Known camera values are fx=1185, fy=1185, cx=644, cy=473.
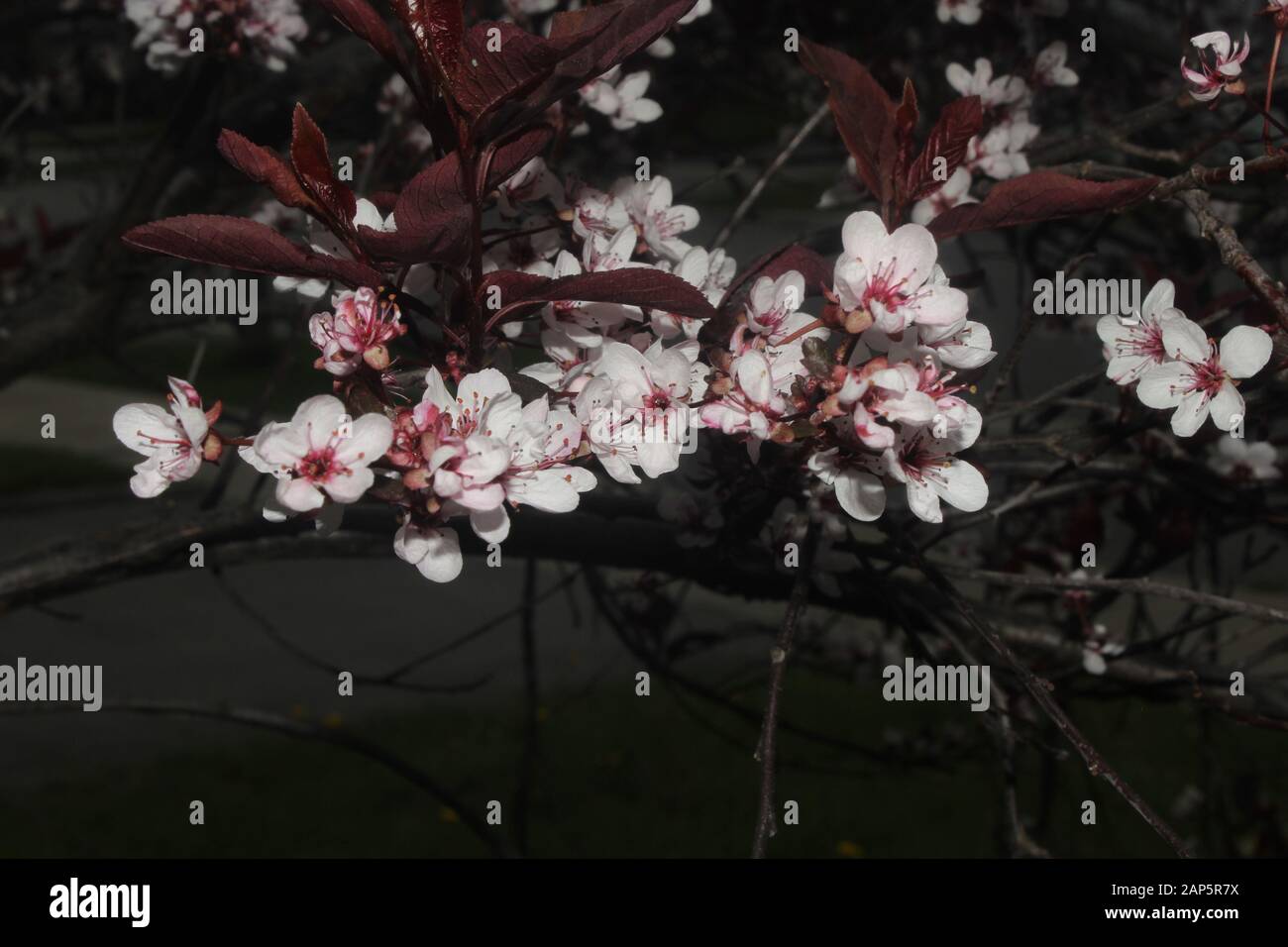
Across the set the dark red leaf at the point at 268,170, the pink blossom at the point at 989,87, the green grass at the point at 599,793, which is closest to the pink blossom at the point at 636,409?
the dark red leaf at the point at 268,170

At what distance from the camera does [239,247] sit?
0.72 m

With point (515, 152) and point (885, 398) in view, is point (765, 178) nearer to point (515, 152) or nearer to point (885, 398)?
point (515, 152)

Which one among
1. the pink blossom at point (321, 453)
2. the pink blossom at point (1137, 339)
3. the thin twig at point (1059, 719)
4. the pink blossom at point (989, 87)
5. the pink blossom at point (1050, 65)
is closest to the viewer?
the pink blossom at point (321, 453)

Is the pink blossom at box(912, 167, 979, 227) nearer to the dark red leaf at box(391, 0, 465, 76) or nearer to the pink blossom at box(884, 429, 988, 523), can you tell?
the pink blossom at box(884, 429, 988, 523)

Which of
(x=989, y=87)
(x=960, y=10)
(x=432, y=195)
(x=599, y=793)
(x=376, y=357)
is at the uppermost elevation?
(x=960, y=10)

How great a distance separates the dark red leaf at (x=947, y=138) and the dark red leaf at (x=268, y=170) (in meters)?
0.40

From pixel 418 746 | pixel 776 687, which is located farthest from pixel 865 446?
pixel 418 746

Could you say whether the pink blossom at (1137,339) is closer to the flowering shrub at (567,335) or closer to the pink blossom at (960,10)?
the flowering shrub at (567,335)

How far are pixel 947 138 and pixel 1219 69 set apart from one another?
351 millimetres

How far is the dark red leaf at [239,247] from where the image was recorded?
28.2 inches

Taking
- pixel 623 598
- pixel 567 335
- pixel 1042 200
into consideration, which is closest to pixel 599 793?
pixel 623 598

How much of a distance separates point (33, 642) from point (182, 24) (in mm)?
4253
